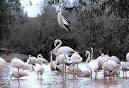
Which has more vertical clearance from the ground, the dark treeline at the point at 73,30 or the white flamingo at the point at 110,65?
the dark treeline at the point at 73,30

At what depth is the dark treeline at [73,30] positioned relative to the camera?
409 inches

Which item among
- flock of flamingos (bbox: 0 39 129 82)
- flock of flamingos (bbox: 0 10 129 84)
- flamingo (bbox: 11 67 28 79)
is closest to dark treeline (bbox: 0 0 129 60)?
flock of flamingos (bbox: 0 10 129 84)

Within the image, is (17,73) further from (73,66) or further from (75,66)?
(75,66)

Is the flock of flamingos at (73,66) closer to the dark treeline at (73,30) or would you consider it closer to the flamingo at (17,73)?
the flamingo at (17,73)

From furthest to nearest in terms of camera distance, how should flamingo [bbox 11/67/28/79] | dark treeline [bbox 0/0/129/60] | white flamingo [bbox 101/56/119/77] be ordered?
white flamingo [bbox 101/56/119/77], flamingo [bbox 11/67/28/79], dark treeline [bbox 0/0/129/60]

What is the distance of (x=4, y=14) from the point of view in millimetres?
29828

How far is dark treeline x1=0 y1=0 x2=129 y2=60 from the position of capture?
10.4 metres

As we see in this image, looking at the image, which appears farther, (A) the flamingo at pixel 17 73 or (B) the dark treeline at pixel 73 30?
(A) the flamingo at pixel 17 73

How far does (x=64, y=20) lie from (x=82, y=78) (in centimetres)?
240

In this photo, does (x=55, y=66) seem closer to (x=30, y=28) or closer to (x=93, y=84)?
(x=93, y=84)

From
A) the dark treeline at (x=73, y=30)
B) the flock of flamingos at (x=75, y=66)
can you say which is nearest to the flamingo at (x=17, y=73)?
the flock of flamingos at (x=75, y=66)

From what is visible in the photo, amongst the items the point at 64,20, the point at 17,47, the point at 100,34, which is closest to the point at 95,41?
the point at 100,34

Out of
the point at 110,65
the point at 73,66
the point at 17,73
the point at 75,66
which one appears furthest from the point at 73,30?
the point at 17,73

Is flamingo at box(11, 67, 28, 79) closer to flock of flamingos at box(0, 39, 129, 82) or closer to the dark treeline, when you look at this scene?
flock of flamingos at box(0, 39, 129, 82)
